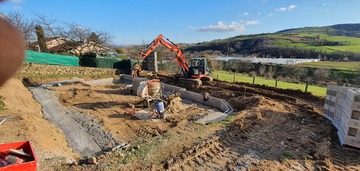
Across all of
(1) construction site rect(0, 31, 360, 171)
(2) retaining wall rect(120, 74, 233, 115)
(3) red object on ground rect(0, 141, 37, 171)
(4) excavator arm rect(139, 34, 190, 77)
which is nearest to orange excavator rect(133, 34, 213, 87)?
(4) excavator arm rect(139, 34, 190, 77)

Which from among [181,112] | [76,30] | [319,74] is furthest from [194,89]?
[76,30]

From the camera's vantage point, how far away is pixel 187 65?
19.7m

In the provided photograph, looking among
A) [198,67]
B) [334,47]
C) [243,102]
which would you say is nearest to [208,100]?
[243,102]

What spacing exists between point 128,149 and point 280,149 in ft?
17.7

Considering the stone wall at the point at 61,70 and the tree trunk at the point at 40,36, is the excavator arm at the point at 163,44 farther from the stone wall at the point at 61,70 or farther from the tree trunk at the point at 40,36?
the tree trunk at the point at 40,36

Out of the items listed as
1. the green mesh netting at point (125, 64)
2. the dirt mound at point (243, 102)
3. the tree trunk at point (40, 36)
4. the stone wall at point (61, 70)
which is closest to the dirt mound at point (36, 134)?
the dirt mound at point (243, 102)

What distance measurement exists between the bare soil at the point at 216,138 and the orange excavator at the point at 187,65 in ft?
18.1

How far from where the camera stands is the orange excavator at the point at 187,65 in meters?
18.7

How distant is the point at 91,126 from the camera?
10.8 metres

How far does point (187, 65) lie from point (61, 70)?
13.0 m

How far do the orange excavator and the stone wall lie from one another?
8.24 meters

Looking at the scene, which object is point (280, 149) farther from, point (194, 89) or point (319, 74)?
point (319, 74)

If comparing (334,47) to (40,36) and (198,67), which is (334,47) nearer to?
(198,67)

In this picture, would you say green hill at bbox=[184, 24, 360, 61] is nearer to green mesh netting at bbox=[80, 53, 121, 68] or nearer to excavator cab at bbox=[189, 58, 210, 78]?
excavator cab at bbox=[189, 58, 210, 78]
